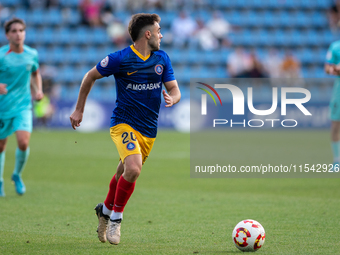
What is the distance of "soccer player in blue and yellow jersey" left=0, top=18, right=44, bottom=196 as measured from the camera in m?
8.07

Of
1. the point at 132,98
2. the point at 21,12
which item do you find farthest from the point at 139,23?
the point at 21,12

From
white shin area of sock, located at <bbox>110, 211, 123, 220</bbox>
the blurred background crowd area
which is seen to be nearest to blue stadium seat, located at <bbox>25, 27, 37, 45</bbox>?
the blurred background crowd area

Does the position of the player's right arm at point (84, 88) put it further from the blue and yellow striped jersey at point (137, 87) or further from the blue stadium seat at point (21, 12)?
the blue stadium seat at point (21, 12)

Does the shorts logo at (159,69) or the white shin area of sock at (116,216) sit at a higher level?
the shorts logo at (159,69)

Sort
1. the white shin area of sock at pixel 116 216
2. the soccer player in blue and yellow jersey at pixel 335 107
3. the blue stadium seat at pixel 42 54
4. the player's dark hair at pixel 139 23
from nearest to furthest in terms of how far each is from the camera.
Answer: the white shin area of sock at pixel 116 216 < the player's dark hair at pixel 139 23 < the soccer player in blue and yellow jersey at pixel 335 107 < the blue stadium seat at pixel 42 54

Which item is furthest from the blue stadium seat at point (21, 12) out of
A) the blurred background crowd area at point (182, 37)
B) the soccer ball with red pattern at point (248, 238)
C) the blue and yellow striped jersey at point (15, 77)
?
the soccer ball with red pattern at point (248, 238)

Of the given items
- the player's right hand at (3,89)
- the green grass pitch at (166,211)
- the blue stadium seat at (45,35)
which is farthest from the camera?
the blue stadium seat at (45,35)

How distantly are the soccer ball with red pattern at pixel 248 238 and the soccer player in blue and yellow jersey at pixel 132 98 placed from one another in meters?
1.10

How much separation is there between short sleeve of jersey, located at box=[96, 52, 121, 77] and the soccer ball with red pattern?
75.0 inches

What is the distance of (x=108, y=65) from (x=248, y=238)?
206 cm

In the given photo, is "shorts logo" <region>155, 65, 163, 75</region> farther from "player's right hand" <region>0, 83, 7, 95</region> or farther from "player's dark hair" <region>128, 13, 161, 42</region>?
"player's right hand" <region>0, 83, 7, 95</region>

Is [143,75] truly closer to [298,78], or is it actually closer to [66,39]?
[298,78]

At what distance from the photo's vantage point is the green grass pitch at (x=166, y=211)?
198 inches

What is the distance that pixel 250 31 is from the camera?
26.2 m
